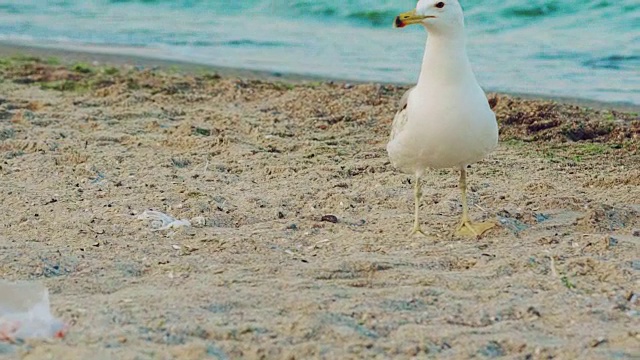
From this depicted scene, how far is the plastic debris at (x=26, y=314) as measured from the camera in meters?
3.38

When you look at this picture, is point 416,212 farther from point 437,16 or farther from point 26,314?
point 26,314

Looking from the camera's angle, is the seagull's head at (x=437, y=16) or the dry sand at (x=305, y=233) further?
the seagull's head at (x=437, y=16)

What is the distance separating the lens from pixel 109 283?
405cm

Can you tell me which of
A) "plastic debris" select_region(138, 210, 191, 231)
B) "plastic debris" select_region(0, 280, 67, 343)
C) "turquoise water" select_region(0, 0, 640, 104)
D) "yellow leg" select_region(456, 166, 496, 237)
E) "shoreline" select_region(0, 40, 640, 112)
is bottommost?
"plastic debris" select_region(0, 280, 67, 343)

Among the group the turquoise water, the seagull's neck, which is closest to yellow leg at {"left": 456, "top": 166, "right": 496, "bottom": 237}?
the seagull's neck

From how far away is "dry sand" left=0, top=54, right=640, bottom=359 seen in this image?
3.48 m

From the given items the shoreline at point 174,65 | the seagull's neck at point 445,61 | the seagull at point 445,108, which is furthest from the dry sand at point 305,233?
the shoreline at point 174,65

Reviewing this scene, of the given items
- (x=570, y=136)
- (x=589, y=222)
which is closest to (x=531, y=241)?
(x=589, y=222)

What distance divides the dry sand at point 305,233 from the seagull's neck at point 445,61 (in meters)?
0.70

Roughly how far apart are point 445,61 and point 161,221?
1.45 meters

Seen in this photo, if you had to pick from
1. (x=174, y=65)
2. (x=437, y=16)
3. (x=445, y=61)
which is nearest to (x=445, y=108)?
(x=445, y=61)

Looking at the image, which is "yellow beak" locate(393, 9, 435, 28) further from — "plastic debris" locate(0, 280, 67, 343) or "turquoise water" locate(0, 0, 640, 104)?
"turquoise water" locate(0, 0, 640, 104)

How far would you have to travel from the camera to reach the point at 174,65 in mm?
11047

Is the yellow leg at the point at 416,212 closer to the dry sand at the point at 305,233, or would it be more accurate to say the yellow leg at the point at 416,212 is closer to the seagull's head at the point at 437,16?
the dry sand at the point at 305,233
